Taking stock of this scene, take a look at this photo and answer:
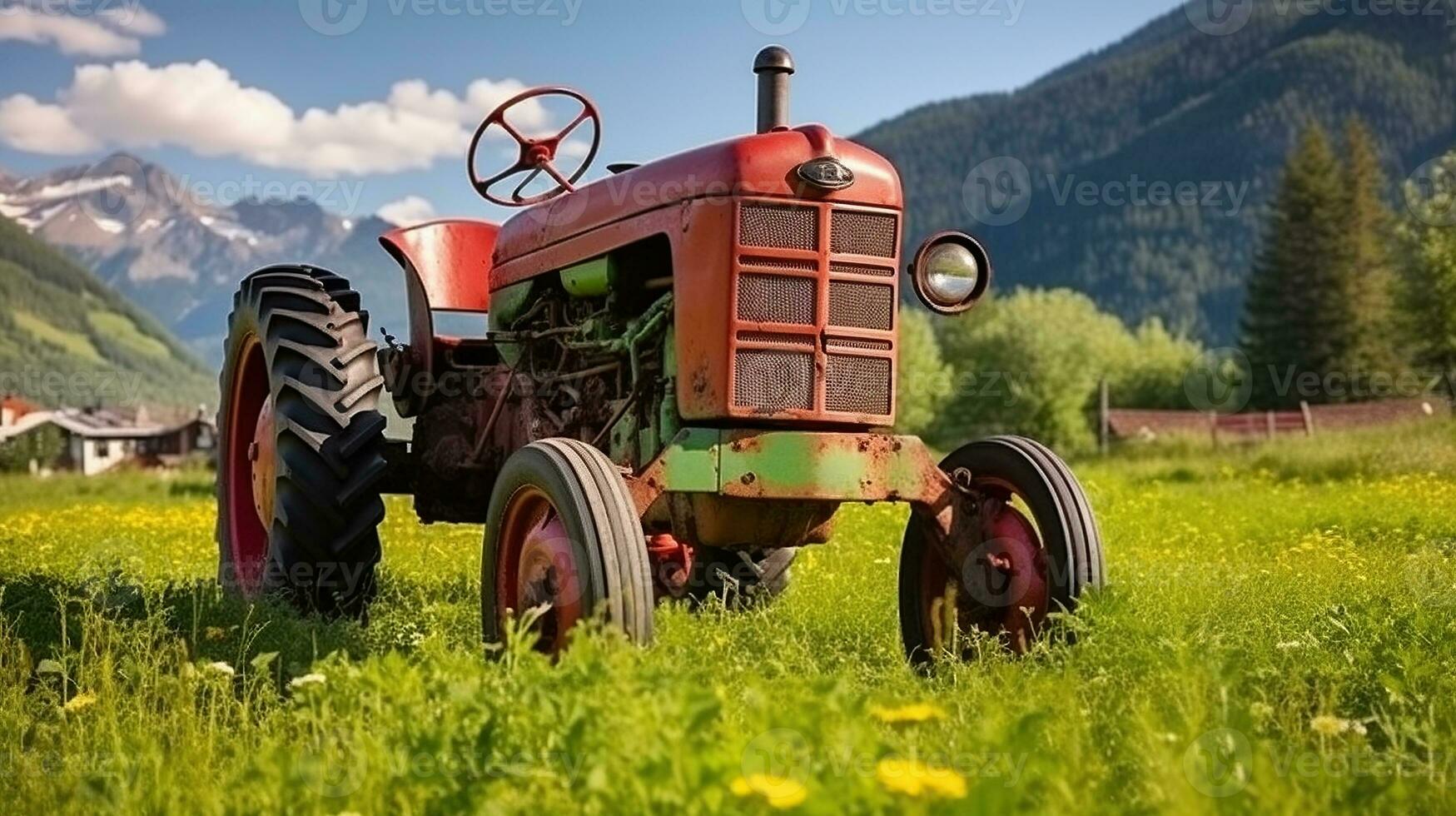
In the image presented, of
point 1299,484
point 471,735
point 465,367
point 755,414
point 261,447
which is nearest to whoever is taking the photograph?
point 471,735

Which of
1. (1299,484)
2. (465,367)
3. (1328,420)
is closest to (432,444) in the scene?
(465,367)

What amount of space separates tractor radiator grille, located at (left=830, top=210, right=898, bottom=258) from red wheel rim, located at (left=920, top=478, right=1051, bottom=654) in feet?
2.98

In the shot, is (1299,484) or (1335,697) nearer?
(1335,697)

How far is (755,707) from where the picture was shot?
277cm

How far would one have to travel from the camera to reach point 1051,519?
4473 millimetres

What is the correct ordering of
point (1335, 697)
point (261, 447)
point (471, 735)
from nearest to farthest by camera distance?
point (471, 735)
point (1335, 697)
point (261, 447)

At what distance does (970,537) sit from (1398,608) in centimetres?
168

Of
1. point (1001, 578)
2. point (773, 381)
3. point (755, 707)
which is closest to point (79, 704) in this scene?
point (755, 707)

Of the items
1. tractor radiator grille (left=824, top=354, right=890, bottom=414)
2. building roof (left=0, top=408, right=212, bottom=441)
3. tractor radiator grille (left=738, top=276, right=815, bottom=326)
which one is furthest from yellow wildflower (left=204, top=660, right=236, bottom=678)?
building roof (left=0, top=408, right=212, bottom=441)

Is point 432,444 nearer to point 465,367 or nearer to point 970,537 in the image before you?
point 465,367

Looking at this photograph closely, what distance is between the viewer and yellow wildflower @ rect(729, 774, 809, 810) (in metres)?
2.14

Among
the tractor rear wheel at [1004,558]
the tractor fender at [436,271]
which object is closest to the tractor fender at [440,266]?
the tractor fender at [436,271]

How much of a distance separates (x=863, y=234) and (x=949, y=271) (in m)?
0.33

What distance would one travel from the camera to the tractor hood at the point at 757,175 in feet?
14.5
